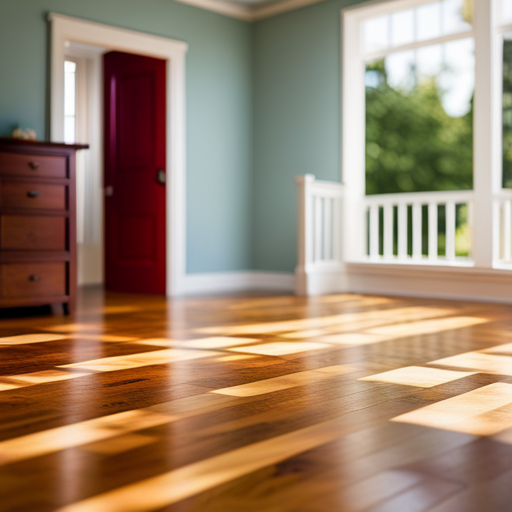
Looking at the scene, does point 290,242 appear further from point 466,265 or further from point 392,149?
point 392,149

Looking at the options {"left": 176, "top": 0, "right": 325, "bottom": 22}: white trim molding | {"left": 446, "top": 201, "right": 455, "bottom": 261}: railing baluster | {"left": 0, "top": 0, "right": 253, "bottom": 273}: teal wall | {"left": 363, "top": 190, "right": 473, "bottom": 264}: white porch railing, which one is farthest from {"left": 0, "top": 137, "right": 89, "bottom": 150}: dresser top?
{"left": 446, "top": 201, "right": 455, "bottom": 261}: railing baluster

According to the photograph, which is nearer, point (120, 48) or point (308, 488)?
point (308, 488)

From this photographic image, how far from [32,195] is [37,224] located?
0.58 feet

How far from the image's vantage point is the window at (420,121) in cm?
1282

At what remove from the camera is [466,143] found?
13711 mm

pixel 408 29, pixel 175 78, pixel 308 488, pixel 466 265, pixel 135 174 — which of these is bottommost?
pixel 308 488

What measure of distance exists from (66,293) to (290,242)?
8.14ft

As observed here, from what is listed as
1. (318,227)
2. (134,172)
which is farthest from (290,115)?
(134,172)

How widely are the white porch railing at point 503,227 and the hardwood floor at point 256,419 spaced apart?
1593mm

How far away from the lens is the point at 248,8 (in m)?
6.24

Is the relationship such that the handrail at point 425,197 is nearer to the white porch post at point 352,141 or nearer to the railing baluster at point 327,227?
the white porch post at point 352,141

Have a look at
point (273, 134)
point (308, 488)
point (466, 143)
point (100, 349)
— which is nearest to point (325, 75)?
point (273, 134)

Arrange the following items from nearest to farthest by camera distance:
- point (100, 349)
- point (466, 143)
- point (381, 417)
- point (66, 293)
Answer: point (381, 417), point (100, 349), point (66, 293), point (466, 143)

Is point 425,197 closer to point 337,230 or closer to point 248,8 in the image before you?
point 337,230
